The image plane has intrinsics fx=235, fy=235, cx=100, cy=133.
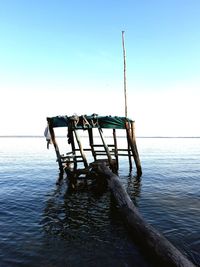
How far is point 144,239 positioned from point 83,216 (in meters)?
4.52

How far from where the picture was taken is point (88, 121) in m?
15.4

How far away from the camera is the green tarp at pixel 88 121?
1451 cm

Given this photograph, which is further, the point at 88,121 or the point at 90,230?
the point at 88,121

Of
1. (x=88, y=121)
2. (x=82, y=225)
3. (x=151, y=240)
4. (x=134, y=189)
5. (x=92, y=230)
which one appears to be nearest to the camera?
(x=151, y=240)

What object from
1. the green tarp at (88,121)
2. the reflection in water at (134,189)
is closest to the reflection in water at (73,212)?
the reflection in water at (134,189)

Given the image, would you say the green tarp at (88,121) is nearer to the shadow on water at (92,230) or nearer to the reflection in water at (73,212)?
the reflection in water at (73,212)

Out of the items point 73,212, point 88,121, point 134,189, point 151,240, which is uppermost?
point 88,121

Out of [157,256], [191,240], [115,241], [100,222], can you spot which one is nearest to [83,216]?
[100,222]

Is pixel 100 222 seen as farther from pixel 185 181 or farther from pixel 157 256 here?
pixel 185 181

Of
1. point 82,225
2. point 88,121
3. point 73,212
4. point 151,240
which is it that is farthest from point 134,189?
point 151,240

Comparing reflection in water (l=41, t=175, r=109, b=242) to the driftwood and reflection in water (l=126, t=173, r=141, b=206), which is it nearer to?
reflection in water (l=126, t=173, r=141, b=206)

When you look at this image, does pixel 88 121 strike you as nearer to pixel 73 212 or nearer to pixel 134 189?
pixel 134 189

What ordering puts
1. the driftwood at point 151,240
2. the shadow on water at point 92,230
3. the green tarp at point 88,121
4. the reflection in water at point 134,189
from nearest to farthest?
the driftwood at point 151,240 < the shadow on water at point 92,230 < the reflection in water at point 134,189 < the green tarp at point 88,121

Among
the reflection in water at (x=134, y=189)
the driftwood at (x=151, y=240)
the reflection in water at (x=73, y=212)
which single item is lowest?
the reflection in water at (x=134, y=189)
